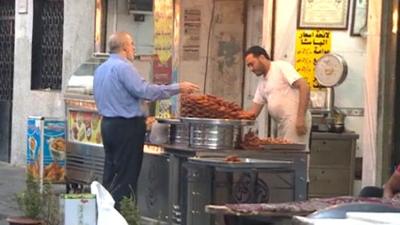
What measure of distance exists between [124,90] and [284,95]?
1500mm

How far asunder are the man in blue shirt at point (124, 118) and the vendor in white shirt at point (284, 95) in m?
0.80

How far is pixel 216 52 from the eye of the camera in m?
12.5

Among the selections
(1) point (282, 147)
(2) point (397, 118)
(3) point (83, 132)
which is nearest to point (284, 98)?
(1) point (282, 147)

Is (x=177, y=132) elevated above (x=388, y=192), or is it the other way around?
(x=177, y=132)

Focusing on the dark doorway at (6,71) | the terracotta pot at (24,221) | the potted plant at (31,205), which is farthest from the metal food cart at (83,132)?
the dark doorway at (6,71)

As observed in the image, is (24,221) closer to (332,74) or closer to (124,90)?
(124,90)

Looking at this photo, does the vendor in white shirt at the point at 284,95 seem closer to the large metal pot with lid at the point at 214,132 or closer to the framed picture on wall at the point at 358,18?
the large metal pot with lid at the point at 214,132

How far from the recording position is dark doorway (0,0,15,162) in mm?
17047

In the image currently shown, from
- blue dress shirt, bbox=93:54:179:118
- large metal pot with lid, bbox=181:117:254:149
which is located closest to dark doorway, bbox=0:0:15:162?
blue dress shirt, bbox=93:54:179:118

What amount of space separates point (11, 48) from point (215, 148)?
31.9 ft

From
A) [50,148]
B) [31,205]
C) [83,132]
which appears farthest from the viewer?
[50,148]

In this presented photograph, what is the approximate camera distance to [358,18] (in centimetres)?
1058

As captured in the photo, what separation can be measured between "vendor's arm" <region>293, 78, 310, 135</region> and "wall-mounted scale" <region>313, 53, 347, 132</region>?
1453 millimetres

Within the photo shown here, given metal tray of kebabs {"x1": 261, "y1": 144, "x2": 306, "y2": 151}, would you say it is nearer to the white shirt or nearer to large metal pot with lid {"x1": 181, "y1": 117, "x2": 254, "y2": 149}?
large metal pot with lid {"x1": 181, "y1": 117, "x2": 254, "y2": 149}
